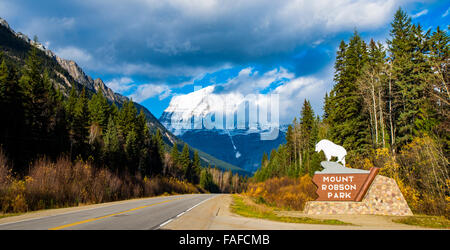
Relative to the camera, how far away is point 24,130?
36.3 meters

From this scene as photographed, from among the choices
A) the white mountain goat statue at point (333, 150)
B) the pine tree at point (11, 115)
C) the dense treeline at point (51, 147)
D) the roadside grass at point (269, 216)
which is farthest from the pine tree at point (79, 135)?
the white mountain goat statue at point (333, 150)

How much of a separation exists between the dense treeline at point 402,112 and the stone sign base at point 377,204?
8.09ft

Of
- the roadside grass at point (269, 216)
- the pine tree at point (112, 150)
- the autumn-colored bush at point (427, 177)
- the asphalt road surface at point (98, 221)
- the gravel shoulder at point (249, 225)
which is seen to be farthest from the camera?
the pine tree at point (112, 150)

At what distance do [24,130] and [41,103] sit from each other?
5679mm

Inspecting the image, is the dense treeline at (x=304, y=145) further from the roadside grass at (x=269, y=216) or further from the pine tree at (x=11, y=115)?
the pine tree at (x=11, y=115)

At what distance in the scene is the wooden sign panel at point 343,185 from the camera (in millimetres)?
15930

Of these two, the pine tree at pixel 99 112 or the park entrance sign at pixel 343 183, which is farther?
the pine tree at pixel 99 112

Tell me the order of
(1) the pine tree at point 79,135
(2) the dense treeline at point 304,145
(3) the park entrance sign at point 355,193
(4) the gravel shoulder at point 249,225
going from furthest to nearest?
1. (2) the dense treeline at point 304,145
2. (1) the pine tree at point 79,135
3. (3) the park entrance sign at point 355,193
4. (4) the gravel shoulder at point 249,225

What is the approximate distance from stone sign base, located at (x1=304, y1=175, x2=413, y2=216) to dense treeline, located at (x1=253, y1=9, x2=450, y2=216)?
247 centimetres

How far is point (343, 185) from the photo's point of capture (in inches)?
642

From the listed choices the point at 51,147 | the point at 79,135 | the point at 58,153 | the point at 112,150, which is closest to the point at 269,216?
the point at 58,153

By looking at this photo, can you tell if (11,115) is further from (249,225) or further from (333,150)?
(333,150)
